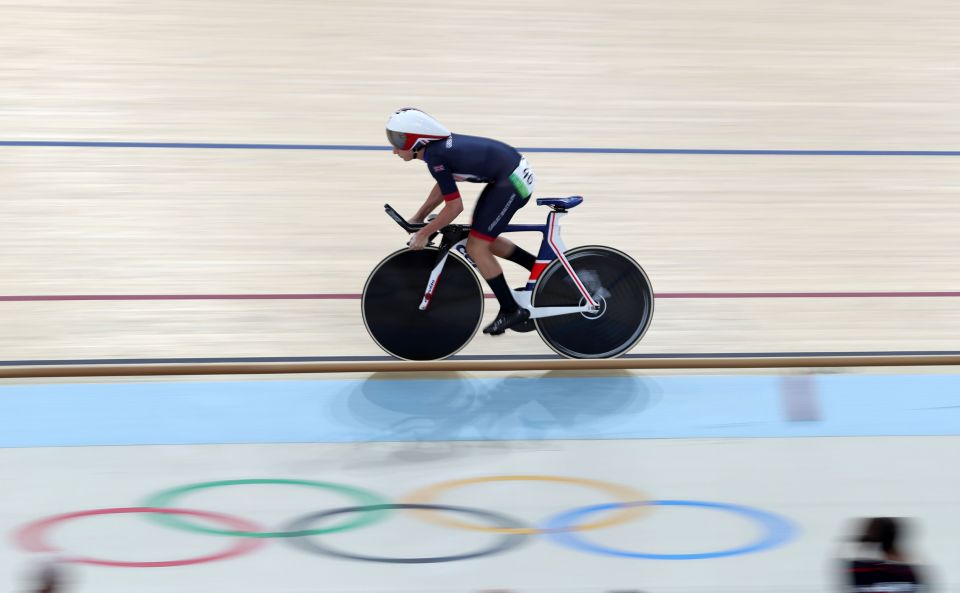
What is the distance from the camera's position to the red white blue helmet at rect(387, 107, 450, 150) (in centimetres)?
444

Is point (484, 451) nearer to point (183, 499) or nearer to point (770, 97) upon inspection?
point (183, 499)

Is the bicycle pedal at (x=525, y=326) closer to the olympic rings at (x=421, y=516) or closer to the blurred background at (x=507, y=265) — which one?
the blurred background at (x=507, y=265)

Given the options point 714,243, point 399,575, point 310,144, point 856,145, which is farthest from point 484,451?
point 856,145

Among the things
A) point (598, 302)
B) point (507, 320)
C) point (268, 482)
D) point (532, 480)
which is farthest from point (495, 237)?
point (268, 482)

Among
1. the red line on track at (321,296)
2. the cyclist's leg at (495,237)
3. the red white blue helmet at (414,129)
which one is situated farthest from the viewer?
the red line on track at (321,296)

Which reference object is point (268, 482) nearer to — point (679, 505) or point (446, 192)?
point (679, 505)

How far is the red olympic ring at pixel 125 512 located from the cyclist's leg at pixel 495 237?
63.7 inches

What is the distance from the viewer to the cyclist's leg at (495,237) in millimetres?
4547

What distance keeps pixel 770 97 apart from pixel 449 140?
3.98 meters

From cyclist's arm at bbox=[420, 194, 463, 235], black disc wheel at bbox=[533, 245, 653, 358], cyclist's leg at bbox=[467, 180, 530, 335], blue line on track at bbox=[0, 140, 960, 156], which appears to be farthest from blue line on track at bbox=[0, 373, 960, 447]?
blue line on track at bbox=[0, 140, 960, 156]

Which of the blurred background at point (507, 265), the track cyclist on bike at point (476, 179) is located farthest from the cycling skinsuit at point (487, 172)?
the blurred background at point (507, 265)

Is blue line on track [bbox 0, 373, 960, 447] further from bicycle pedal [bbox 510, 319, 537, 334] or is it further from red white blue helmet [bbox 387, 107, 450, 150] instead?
red white blue helmet [bbox 387, 107, 450, 150]

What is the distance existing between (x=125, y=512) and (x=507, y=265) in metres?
3.04

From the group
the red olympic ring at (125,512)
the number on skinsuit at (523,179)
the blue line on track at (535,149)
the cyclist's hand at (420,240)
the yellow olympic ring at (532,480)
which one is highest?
the blue line on track at (535,149)
